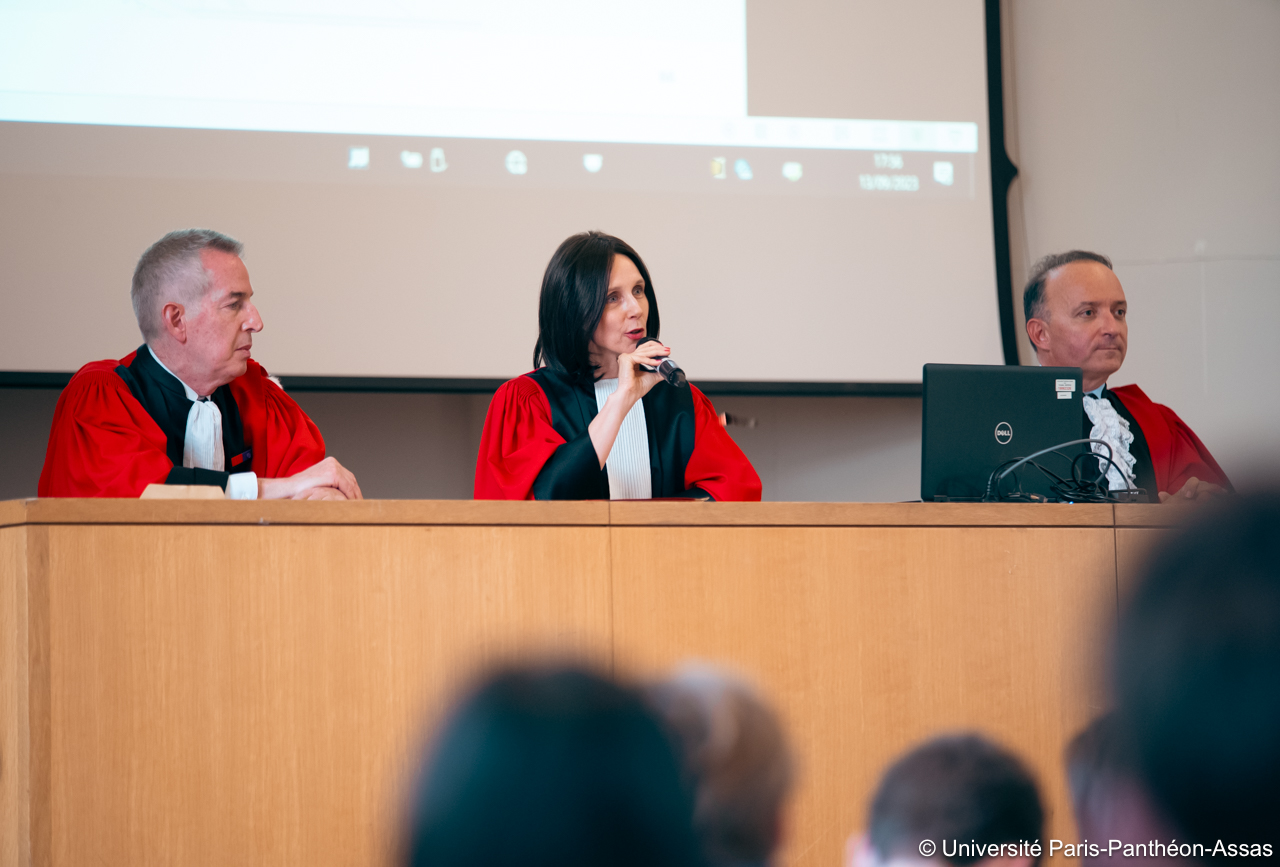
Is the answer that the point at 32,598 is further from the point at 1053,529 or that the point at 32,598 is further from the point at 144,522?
the point at 1053,529

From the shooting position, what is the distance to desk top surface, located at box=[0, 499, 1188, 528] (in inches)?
56.6

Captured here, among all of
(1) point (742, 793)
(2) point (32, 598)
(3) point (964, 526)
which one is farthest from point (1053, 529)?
(2) point (32, 598)

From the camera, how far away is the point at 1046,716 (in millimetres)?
1583

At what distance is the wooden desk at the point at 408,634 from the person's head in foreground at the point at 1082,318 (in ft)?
4.00

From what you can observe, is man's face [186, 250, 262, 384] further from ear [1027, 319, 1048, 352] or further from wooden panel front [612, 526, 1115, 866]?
ear [1027, 319, 1048, 352]

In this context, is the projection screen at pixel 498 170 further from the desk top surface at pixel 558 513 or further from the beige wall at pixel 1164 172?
the desk top surface at pixel 558 513

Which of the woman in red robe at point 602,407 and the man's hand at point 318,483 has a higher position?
the woman in red robe at point 602,407

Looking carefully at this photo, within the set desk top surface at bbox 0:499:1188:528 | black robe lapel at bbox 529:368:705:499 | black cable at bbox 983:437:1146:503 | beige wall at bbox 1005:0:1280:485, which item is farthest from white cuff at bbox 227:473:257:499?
beige wall at bbox 1005:0:1280:485

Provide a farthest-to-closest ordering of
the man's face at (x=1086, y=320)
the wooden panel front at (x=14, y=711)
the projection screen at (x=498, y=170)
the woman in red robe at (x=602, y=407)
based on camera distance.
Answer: the projection screen at (x=498, y=170) → the man's face at (x=1086, y=320) → the woman in red robe at (x=602, y=407) → the wooden panel front at (x=14, y=711)

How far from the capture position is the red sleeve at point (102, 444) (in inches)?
79.4

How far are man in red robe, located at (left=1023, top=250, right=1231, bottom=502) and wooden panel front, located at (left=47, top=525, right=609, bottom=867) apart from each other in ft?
6.10

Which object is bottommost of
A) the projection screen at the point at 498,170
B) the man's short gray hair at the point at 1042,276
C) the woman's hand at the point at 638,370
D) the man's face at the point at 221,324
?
the woman's hand at the point at 638,370

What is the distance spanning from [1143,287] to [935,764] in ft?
11.7

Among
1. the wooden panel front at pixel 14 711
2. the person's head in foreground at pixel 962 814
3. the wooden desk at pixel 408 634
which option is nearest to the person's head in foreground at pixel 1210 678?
the person's head in foreground at pixel 962 814
